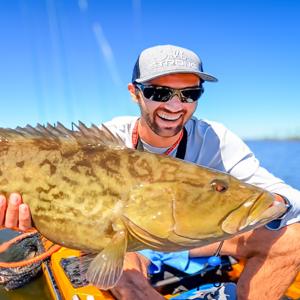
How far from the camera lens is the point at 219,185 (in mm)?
2426

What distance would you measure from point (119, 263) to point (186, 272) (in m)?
2.01

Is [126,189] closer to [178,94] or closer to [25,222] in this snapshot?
[25,222]

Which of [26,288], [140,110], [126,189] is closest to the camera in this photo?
[126,189]

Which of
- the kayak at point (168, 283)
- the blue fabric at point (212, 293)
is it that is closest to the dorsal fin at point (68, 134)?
the kayak at point (168, 283)

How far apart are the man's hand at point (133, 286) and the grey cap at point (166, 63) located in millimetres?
1754

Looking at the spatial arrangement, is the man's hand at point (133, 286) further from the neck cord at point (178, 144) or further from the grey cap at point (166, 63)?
the grey cap at point (166, 63)

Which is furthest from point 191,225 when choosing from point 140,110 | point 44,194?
point 140,110

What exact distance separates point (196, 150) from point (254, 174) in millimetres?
640

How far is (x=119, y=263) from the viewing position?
224 centimetres

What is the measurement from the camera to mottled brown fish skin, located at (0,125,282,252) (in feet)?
7.61

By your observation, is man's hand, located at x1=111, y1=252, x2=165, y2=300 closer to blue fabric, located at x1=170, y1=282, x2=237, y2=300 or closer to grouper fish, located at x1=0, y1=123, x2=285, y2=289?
blue fabric, located at x1=170, y1=282, x2=237, y2=300

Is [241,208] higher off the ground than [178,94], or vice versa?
[178,94]

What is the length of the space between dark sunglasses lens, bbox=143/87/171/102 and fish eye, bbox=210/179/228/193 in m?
1.38

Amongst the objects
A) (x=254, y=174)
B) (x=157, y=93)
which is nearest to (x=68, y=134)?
(x=157, y=93)
